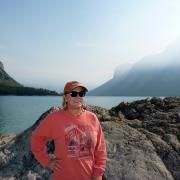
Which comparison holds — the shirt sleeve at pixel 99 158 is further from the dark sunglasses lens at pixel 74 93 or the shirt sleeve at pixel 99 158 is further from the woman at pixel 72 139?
the dark sunglasses lens at pixel 74 93

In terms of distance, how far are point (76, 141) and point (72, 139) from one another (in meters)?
0.07

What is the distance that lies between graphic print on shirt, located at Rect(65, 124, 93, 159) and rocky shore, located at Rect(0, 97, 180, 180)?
147 inches

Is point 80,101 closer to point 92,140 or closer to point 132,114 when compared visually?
point 92,140

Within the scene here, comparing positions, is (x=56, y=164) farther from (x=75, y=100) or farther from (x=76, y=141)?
(x=75, y=100)

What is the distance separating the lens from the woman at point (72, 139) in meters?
6.11

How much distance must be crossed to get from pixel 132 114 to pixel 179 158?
350 cm

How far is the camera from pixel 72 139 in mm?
6082

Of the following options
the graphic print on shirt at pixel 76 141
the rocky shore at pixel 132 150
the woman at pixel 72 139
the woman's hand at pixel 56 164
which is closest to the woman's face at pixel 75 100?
the woman at pixel 72 139

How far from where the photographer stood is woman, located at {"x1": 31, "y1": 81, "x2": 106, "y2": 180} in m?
6.11

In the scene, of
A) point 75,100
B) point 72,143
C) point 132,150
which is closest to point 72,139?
point 72,143

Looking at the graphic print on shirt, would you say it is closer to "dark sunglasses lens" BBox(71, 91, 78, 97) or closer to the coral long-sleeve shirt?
the coral long-sleeve shirt

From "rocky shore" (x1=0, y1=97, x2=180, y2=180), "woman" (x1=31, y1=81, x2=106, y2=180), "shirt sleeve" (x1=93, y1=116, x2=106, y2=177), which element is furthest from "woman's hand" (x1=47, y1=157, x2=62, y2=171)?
"rocky shore" (x1=0, y1=97, x2=180, y2=180)

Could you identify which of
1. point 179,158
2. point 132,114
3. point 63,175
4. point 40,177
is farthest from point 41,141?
point 132,114

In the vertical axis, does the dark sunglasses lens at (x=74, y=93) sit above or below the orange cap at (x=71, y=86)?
below
